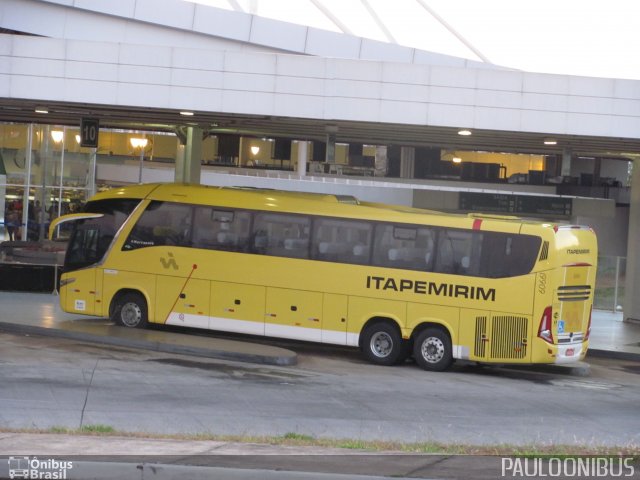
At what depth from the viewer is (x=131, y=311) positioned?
22422 millimetres

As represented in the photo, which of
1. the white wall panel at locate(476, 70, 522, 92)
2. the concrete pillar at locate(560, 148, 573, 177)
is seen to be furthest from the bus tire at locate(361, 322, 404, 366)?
the concrete pillar at locate(560, 148, 573, 177)

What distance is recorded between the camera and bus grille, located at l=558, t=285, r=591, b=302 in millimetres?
19484

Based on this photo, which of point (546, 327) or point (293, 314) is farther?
point (293, 314)

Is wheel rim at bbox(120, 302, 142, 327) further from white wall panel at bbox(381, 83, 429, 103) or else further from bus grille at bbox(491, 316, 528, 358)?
bus grille at bbox(491, 316, 528, 358)

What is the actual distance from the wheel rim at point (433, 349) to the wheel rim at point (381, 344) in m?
0.73

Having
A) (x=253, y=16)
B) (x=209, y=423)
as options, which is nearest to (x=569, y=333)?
(x=209, y=423)

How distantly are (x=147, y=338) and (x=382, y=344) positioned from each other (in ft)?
15.1

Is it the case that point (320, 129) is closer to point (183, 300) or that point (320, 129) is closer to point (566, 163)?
point (566, 163)

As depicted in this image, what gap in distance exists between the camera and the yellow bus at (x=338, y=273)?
19594mm

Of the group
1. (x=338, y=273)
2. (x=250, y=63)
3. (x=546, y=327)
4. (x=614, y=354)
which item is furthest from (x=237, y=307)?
(x=614, y=354)

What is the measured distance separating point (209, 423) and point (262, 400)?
2196 mm

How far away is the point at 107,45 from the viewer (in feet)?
73.8

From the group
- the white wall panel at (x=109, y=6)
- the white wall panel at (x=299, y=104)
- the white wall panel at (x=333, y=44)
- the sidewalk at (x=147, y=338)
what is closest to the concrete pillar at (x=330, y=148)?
the white wall panel at (x=299, y=104)

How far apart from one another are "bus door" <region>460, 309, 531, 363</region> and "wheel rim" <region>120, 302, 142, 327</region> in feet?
22.9
